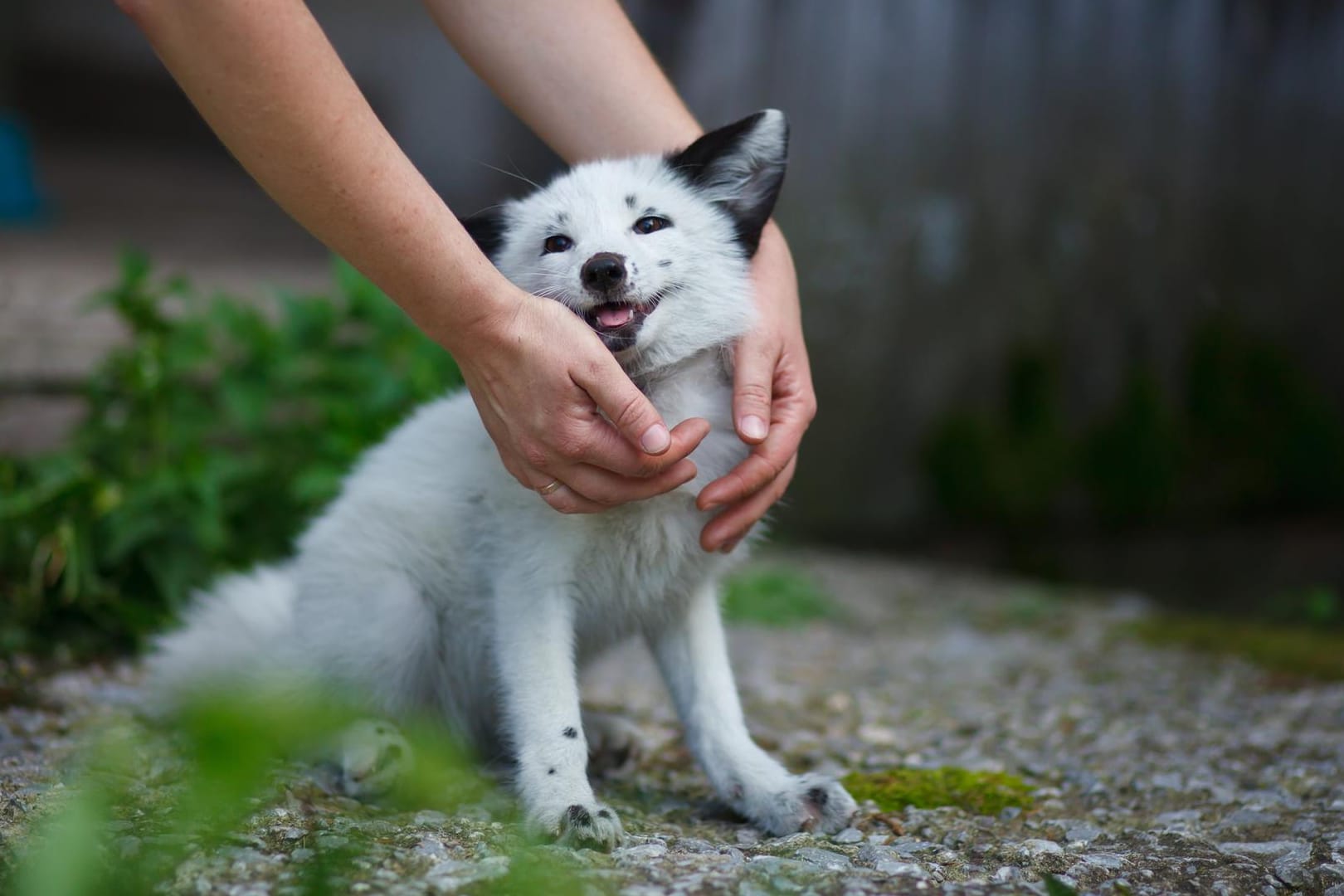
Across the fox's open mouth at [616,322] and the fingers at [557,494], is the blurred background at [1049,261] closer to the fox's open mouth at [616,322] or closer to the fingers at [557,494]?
the fox's open mouth at [616,322]

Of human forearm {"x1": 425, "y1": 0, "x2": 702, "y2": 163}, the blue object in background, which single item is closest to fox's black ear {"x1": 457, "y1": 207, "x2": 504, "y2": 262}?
human forearm {"x1": 425, "y1": 0, "x2": 702, "y2": 163}

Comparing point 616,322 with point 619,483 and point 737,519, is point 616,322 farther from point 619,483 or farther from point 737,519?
point 737,519

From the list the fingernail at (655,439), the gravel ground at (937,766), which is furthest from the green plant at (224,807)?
the fingernail at (655,439)

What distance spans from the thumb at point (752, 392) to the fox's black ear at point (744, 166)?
292mm

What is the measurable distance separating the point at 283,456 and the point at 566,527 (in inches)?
69.6

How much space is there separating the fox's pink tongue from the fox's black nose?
5cm

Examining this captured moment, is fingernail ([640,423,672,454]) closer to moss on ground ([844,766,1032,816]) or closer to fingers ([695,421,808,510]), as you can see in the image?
fingers ([695,421,808,510])

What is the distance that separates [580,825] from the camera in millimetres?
1735

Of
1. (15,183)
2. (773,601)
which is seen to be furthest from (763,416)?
(15,183)

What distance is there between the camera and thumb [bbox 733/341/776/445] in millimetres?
1866

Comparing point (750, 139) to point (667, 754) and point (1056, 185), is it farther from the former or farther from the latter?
point (1056, 185)

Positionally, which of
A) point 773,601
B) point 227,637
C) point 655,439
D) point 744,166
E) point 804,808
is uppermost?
point 744,166

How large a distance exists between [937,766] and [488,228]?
4.56ft

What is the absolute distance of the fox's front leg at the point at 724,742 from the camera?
6.40ft
